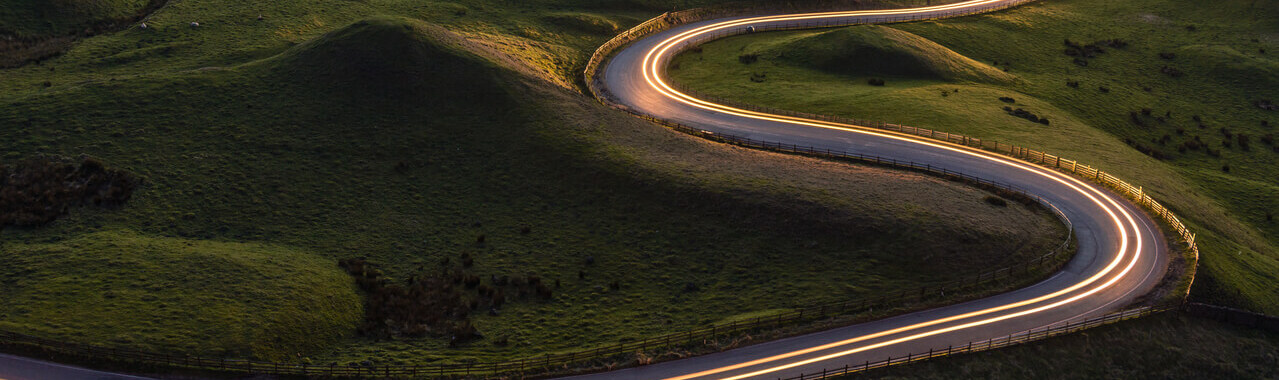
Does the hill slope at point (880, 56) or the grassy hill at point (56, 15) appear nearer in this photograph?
the grassy hill at point (56, 15)

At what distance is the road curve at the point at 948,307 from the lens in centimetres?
4169

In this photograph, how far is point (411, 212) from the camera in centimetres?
6038

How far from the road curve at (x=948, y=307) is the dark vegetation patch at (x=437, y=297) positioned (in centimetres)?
1120

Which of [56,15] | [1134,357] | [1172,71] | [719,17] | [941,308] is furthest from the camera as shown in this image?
[719,17]

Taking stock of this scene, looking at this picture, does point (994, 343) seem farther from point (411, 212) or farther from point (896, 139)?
point (411, 212)

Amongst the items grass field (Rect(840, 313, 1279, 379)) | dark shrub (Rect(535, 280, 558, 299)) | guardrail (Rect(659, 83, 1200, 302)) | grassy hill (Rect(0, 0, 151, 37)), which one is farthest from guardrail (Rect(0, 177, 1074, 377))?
grassy hill (Rect(0, 0, 151, 37))

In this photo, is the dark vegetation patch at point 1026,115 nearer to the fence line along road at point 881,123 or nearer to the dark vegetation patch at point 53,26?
the fence line along road at point 881,123

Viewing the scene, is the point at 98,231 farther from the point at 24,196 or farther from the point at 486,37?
the point at 486,37

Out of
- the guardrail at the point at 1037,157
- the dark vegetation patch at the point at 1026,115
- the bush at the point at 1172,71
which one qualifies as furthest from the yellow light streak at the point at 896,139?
the bush at the point at 1172,71

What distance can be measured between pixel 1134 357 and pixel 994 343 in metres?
8.04

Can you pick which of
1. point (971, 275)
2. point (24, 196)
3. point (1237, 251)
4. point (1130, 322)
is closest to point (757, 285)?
Answer: point (971, 275)

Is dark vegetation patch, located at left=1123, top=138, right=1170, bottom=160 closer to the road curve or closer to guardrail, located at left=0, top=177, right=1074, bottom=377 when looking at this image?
the road curve

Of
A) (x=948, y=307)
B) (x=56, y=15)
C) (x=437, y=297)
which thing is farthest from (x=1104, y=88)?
(x=56, y=15)

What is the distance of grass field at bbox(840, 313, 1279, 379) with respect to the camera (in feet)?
137
